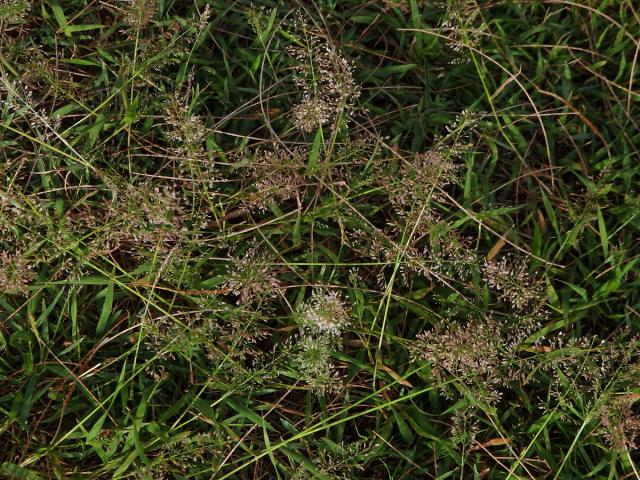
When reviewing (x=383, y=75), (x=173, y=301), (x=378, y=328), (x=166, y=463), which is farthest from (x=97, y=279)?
(x=383, y=75)

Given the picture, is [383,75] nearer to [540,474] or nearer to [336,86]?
[336,86]

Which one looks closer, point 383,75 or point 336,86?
point 336,86

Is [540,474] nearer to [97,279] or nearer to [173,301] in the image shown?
[173,301]

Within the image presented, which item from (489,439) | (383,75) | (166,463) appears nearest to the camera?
(166,463)

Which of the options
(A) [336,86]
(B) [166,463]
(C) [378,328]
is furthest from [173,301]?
(A) [336,86]

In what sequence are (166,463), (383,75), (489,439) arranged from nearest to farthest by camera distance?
(166,463) < (489,439) < (383,75)

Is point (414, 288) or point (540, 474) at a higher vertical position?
point (414, 288)

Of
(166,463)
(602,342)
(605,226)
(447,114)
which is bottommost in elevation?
(166,463)
